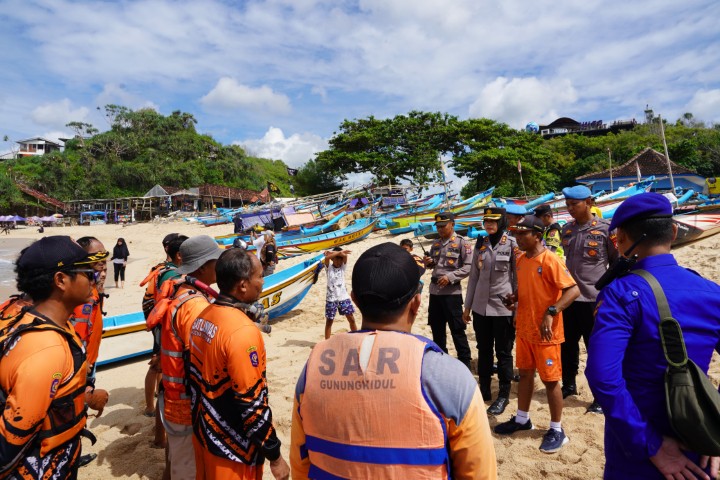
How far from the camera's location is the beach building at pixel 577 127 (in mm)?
62969

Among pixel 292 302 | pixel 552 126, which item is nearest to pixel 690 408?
pixel 292 302

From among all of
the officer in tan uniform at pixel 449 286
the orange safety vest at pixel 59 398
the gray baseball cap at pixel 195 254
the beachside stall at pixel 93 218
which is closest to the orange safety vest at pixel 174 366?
the gray baseball cap at pixel 195 254

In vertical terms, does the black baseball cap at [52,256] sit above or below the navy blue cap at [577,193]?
below

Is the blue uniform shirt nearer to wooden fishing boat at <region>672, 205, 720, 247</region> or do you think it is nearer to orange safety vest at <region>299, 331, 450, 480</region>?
orange safety vest at <region>299, 331, 450, 480</region>

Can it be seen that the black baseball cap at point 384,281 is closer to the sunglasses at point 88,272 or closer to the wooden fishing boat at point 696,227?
the sunglasses at point 88,272

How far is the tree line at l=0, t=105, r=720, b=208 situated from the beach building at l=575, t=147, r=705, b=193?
2.34 metres

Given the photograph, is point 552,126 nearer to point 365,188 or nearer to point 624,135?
point 624,135

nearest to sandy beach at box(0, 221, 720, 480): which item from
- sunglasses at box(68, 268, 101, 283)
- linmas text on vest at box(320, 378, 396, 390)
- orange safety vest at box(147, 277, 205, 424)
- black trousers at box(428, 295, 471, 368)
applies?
black trousers at box(428, 295, 471, 368)

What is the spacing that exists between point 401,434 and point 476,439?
0.74 ft

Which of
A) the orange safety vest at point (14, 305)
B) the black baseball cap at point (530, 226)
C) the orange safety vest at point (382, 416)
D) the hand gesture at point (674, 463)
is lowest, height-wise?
the hand gesture at point (674, 463)

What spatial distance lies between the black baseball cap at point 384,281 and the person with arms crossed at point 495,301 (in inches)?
121

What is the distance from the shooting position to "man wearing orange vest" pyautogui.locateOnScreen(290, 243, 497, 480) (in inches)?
46.2

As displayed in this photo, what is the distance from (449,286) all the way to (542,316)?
1347 mm

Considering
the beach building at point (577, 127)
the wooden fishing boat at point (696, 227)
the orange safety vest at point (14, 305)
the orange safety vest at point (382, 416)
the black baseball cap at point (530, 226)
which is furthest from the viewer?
the beach building at point (577, 127)
